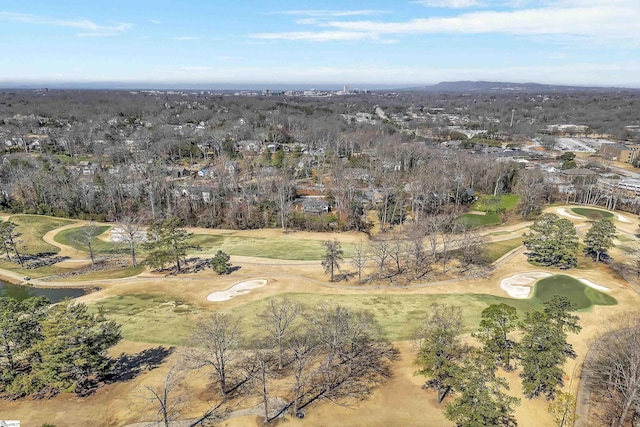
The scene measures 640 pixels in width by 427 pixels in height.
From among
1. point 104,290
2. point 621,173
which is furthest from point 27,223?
point 621,173

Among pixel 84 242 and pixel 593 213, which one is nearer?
pixel 84 242

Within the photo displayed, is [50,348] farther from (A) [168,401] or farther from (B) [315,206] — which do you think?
(B) [315,206]

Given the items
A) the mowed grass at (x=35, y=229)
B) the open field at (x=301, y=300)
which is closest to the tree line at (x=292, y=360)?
the open field at (x=301, y=300)

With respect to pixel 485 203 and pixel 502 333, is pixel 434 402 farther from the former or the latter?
pixel 485 203

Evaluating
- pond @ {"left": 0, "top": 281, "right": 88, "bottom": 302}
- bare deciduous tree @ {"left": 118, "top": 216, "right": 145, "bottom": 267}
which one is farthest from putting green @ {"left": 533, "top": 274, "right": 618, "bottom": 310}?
pond @ {"left": 0, "top": 281, "right": 88, "bottom": 302}

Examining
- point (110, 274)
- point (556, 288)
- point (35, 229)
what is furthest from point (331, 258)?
point (35, 229)

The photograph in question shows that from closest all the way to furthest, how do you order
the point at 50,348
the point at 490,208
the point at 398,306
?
the point at 50,348 < the point at 398,306 < the point at 490,208
